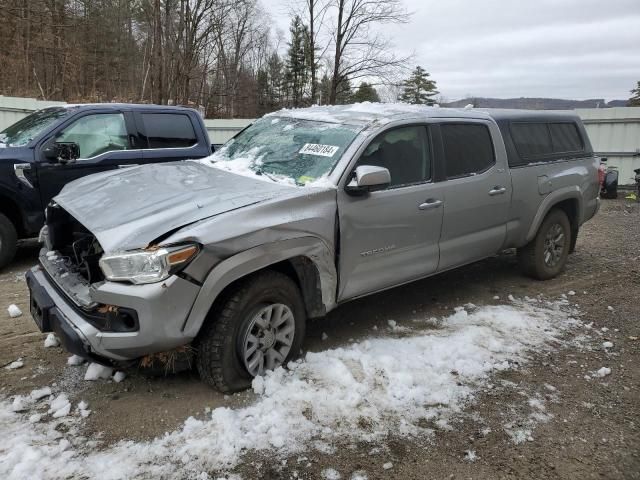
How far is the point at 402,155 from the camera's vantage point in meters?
4.13

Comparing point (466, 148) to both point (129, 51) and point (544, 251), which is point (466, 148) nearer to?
point (544, 251)

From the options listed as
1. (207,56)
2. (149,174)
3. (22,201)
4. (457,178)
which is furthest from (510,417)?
(207,56)

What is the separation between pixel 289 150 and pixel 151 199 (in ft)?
4.15

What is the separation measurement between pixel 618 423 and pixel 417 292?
8.09 feet

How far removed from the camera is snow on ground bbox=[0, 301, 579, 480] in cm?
259

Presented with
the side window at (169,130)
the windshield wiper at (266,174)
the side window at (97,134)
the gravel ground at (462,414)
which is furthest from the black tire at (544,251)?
the side window at (97,134)

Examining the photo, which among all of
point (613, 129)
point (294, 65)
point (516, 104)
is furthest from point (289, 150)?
point (294, 65)

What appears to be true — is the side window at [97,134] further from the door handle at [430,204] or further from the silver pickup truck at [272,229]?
the door handle at [430,204]

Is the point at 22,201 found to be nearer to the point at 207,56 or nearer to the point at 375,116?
the point at 375,116

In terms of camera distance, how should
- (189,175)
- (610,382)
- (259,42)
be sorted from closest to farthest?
1. (610,382)
2. (189,175)
3. (259,42)

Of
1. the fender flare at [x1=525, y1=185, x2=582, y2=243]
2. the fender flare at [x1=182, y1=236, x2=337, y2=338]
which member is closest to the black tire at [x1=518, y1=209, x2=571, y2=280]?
the fender flare at [x1=525, y1=185, x2=582, y2=243]

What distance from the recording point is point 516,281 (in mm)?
5934

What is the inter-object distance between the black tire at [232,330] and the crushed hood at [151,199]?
1.68ft

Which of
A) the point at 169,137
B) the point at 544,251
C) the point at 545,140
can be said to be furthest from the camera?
the point at 169,137
